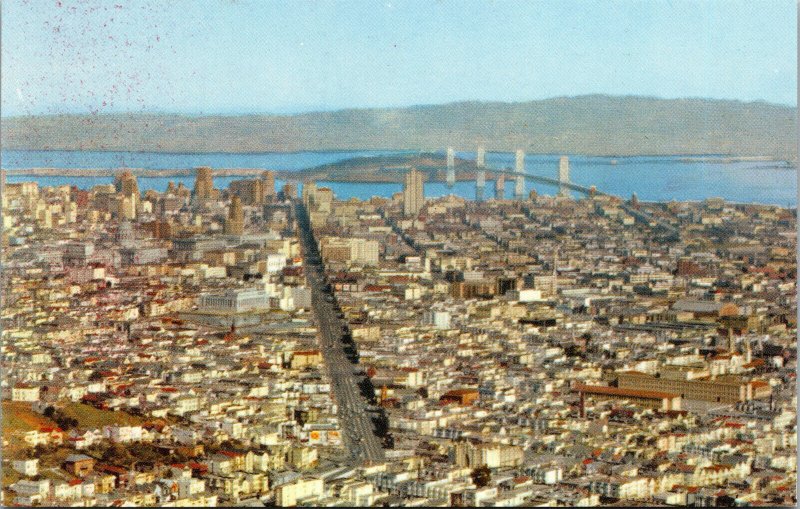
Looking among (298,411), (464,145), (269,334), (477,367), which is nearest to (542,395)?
(477,367)

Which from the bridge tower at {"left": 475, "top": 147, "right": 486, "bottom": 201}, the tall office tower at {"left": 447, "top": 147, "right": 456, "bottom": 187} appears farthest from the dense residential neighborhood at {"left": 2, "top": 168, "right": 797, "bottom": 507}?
the tall office tower at {"left": 447, "top": 147, "right": 456, "bottom": 187}

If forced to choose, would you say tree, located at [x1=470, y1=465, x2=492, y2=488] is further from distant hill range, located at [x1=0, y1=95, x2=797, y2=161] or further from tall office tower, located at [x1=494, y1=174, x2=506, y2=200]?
tall office tower, located at [x1=494, y1=174, x2=506, y2=200]

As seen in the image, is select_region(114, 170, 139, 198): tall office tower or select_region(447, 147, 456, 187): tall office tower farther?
select_region(447, 147, 456, 187): tall office tower

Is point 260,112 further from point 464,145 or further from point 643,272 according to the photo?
point 643,272

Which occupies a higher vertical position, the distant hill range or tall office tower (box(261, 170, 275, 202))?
the distant hill range

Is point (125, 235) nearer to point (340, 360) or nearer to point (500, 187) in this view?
point (500, 187)

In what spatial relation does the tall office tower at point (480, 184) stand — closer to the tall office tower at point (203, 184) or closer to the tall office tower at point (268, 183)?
the tall office tower at point (268, 183)
